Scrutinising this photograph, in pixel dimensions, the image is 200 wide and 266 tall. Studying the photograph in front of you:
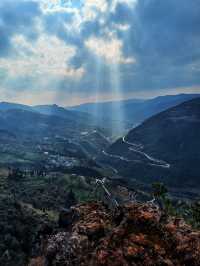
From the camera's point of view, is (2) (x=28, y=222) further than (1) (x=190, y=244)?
Yes

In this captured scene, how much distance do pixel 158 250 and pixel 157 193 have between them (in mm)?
133058

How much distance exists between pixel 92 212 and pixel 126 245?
14.4 m

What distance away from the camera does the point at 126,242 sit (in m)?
42.2

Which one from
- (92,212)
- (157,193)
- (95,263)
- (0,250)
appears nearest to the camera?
(95,263)

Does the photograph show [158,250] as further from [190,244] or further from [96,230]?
[96,230]

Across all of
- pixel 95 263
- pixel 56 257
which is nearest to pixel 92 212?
pixel 56 257

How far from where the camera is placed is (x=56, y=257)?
45.1 m

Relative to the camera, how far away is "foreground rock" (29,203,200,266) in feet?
131

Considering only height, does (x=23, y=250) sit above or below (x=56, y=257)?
below

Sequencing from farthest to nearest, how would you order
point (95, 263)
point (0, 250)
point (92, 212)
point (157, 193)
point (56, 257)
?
point (157, 193), point (0, 250), point (92, 212), point (56, 257), point (95, 263)

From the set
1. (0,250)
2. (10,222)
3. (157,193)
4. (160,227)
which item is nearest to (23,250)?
(0,250)

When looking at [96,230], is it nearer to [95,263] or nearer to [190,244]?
[95,263]

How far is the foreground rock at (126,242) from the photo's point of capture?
131ft

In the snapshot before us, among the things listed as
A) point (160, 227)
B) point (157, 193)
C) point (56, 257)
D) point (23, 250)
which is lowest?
point (23, 250)
